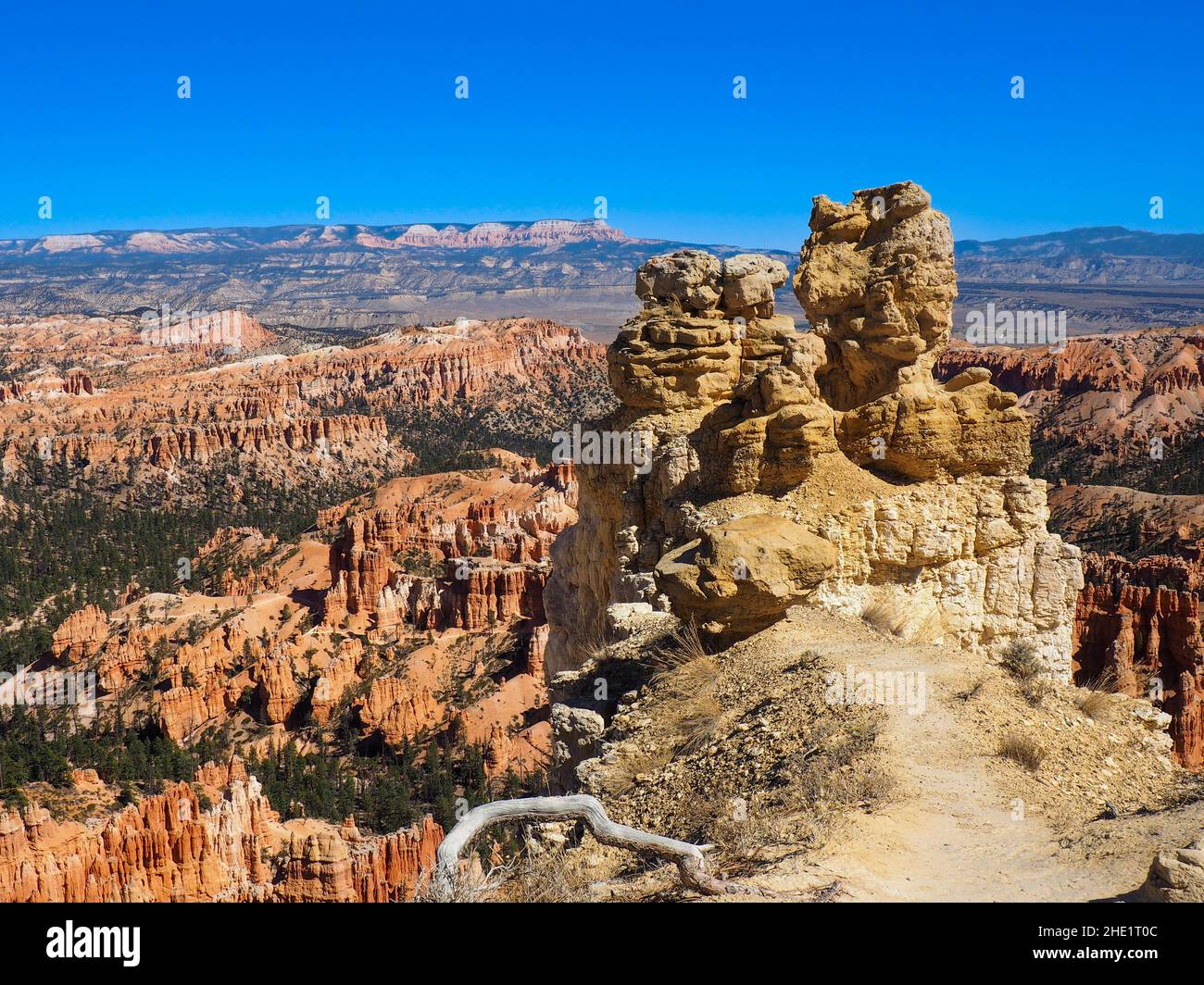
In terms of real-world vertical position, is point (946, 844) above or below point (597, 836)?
below

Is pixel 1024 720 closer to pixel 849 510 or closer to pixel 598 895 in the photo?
pixel 849 510

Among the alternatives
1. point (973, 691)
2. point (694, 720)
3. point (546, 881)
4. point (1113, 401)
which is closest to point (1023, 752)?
point (973, 691)

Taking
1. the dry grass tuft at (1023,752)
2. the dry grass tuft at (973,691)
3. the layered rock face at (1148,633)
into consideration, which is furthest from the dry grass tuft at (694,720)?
the layered rock face at (1148,633)

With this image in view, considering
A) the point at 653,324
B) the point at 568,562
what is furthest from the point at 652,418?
the point at 568,562

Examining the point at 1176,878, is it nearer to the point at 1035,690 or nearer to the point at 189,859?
the point at 1035,690

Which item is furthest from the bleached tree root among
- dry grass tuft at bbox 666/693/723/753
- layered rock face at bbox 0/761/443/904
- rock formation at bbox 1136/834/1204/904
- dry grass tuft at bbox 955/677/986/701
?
layered rock face at bbox 0/761/443/904

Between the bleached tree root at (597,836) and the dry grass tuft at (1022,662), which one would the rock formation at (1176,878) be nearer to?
the bleached tree root at (597,836)

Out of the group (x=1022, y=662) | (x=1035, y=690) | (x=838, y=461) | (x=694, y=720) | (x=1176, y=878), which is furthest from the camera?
(x=838, y=461)
